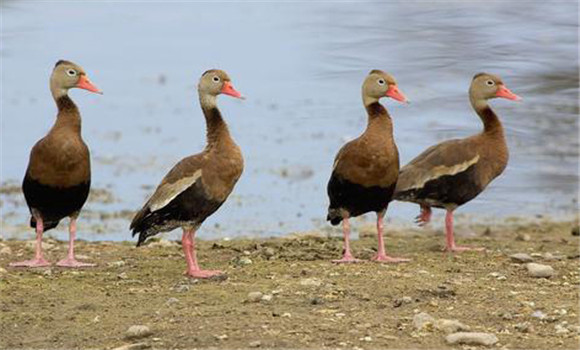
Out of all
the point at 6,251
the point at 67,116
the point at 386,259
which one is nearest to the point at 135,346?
the point at 386,259

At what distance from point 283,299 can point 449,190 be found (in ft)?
8.94

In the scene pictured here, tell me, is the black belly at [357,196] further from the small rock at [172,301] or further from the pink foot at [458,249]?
the small rock at [172,301]

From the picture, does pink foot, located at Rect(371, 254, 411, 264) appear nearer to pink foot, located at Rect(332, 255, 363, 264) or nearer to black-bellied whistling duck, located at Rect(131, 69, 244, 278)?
pink foot, located at Rect(332, 255, 363, 264)

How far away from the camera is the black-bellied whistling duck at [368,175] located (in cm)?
1053

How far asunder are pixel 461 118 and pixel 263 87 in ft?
7.70

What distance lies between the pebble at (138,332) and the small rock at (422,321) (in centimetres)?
137

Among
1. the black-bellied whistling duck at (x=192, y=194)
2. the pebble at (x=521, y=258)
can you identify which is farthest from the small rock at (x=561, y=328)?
the black-bellied whistling duck at (x=192, y=194)

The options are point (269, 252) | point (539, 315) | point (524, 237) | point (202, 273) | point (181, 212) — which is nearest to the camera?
point (539, 315)

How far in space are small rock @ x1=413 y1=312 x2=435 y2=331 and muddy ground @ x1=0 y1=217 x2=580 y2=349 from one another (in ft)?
0.12

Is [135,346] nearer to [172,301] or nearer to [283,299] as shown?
[172,301]

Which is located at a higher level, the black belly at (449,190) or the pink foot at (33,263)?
the black belly at (449,190)

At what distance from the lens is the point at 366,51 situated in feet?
62.6

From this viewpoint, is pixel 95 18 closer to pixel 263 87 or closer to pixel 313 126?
pixel 263 87

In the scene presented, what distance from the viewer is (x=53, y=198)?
10.5m
